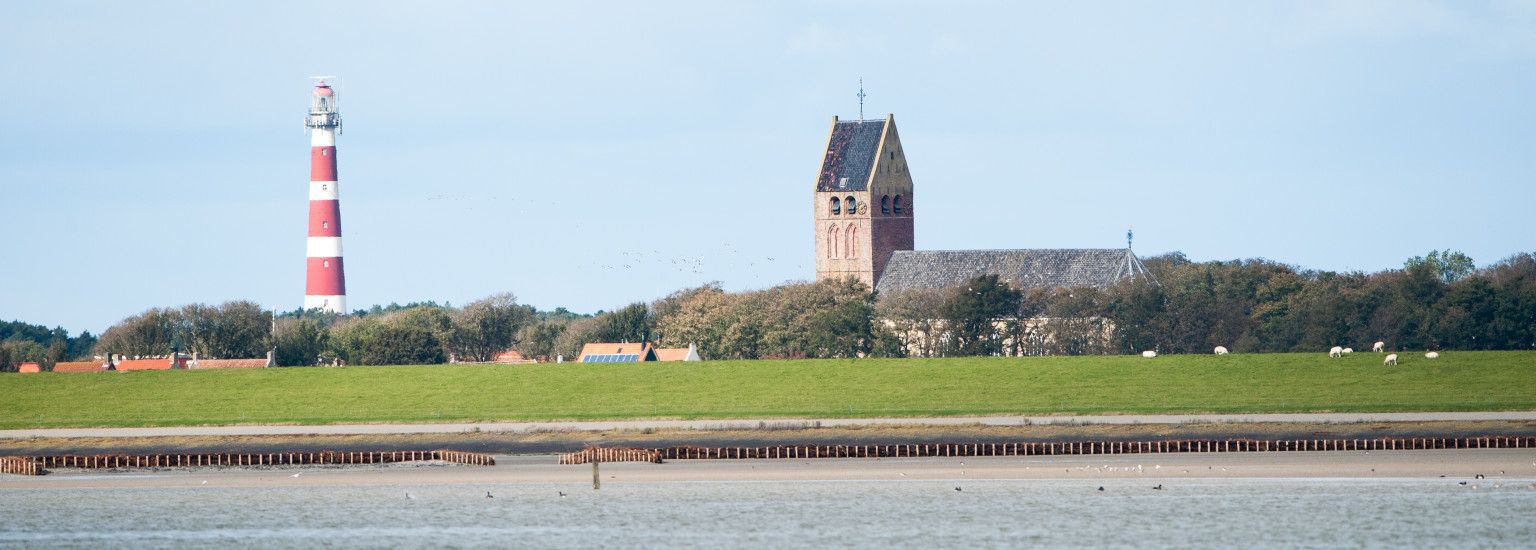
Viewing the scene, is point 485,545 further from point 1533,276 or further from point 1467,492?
point 1533,276

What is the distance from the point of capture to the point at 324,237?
133750 millimetres

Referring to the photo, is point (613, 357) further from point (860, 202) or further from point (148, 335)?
point (860, 202)

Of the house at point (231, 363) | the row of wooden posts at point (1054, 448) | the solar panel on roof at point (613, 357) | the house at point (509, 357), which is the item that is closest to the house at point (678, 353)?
the solar panel on roof at point (613, 357)

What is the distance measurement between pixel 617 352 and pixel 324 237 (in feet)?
73.4

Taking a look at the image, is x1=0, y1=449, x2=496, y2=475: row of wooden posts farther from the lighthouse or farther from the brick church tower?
the brick church tower

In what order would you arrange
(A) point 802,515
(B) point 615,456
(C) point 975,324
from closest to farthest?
(A) point 802,515 < (B) point 615,456 < (C) point 975,324

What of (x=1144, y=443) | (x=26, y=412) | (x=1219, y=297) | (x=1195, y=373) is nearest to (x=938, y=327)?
(x=1219, y=297)

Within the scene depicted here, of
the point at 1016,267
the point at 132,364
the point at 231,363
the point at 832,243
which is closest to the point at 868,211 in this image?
the point at 832,243

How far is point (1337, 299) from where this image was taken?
110m

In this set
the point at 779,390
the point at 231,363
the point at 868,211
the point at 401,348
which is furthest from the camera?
the point at 868,211

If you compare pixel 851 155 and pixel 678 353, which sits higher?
pixel 851 155

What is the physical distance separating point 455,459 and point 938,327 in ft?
222

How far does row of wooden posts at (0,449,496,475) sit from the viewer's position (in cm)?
5600

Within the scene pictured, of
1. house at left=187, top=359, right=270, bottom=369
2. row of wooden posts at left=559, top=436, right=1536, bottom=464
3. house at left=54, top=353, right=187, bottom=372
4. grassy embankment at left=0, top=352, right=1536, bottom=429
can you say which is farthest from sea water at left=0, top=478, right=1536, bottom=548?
house at left=187, top=359, right=270, bottom=369
